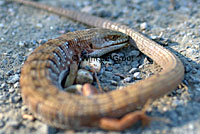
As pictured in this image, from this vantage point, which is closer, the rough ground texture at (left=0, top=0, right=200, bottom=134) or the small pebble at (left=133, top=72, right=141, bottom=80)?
the rough ground texture at (left=0, top=0, right=200, bottom=134)

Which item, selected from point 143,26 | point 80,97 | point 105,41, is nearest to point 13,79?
point 80,97

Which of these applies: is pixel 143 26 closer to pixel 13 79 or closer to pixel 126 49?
pixel 126 49

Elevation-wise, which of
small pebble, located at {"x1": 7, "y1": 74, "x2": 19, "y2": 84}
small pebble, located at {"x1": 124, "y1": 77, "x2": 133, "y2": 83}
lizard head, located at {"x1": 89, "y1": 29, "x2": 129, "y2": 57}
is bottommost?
small pebble, located at {"x1": 124, "y1": 77, "x2": 133, "y2": 83}

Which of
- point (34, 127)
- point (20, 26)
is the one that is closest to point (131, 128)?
point (34, 127)

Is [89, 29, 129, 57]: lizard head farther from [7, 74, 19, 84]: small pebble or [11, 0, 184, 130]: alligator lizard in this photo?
[7, 74, 19, 84]: small pebble

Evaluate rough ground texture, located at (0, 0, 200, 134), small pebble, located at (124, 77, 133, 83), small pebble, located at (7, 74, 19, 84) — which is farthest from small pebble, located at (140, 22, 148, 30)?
small pebble, located at (7, 74, 19, 84)

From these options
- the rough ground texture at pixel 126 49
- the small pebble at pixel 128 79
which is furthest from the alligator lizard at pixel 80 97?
the small pebble at pixel 128 79

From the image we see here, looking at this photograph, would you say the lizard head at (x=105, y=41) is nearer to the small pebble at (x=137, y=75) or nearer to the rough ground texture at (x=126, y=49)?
the rough ground texture at (x=126, y=49)

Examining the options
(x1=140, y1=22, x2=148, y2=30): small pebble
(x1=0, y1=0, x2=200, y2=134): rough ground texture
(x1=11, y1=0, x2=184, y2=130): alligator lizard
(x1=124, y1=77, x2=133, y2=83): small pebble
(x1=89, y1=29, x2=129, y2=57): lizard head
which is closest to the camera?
(x1=11, y1=0, x2=184, y2=130): alligator lizard
